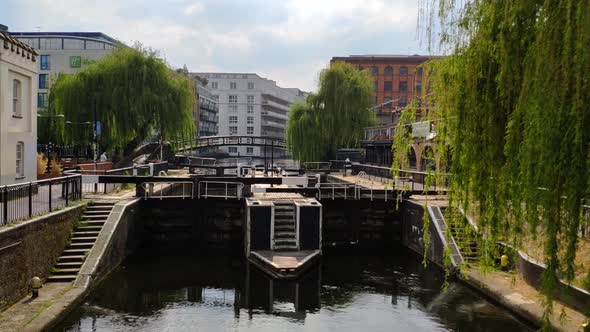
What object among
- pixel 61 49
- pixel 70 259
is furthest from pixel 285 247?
pixel 61 49

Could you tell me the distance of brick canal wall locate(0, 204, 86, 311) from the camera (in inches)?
527

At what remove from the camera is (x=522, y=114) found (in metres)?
8.35

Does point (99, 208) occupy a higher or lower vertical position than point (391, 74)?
lower

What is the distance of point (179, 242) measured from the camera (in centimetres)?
2677

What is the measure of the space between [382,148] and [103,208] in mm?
31280

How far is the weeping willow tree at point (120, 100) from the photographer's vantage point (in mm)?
40188

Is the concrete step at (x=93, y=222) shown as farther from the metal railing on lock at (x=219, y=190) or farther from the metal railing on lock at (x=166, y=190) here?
the metal railing on lock at (x=219, y=190)

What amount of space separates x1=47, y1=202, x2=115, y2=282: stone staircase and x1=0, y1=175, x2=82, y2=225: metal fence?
89cm

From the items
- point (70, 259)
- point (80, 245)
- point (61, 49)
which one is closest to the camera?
point (70, 259)

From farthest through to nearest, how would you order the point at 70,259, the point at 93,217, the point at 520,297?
the point at 93,217
the point at 70,259
the point at 520,297

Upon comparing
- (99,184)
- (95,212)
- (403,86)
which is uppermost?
(403,86)

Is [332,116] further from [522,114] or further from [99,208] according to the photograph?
[522,114]

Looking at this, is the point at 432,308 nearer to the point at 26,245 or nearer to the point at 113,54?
the point at 26,245

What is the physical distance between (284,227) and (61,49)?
61.3m
